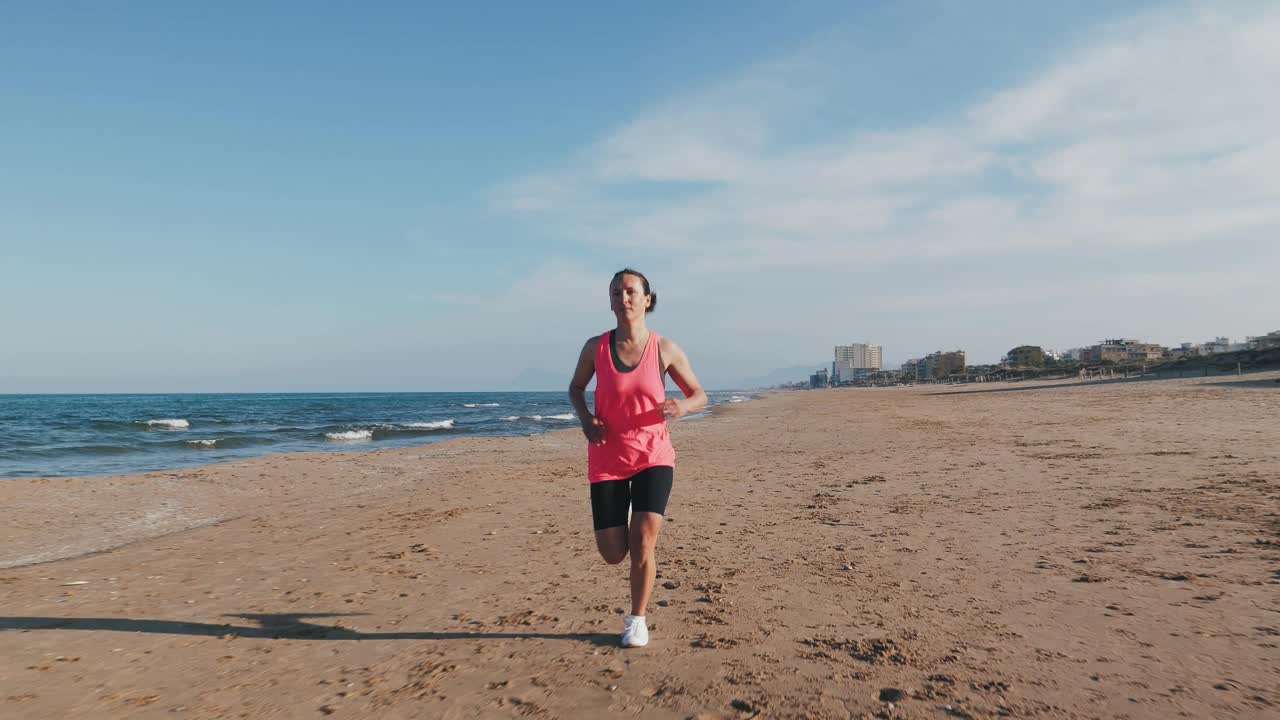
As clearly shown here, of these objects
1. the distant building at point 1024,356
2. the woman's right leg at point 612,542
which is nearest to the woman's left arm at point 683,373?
the woman's right leg at point 612,542

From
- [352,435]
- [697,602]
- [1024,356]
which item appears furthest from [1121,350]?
[697,602]

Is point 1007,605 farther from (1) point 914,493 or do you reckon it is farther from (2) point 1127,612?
(1) point 914,493

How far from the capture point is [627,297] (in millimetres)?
3498

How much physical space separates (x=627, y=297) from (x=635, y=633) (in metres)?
1.83

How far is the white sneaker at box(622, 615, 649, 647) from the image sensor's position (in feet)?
11.6

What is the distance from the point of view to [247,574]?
17.7 ft

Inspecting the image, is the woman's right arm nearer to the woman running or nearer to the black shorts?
the woman running

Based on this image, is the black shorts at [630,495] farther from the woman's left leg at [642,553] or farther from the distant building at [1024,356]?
the distant building at [1024,356]

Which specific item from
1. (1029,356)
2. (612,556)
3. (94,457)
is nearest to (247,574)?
(612,556)

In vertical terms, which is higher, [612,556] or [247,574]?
[612,556]

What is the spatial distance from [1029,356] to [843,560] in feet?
434

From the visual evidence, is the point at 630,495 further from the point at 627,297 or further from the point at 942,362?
the point at 942,362

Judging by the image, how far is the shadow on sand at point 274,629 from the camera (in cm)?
379

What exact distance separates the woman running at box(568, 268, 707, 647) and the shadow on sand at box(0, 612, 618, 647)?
0.56 meters
